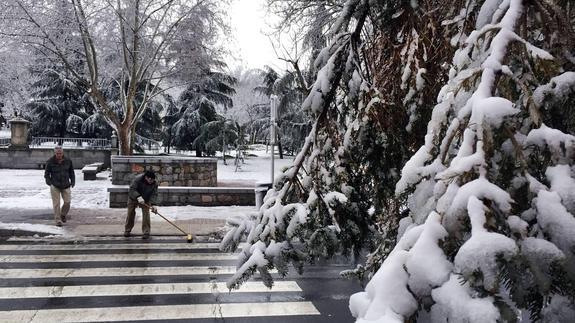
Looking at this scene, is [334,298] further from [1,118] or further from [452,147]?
[1,118]

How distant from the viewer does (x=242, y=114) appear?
202 feet

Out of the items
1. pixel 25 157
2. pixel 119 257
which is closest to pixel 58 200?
pixel 119 257

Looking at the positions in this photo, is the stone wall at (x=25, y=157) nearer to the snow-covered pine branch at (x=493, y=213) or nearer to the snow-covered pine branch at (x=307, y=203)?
the snow-covered pine branch at (x=307, y=203)

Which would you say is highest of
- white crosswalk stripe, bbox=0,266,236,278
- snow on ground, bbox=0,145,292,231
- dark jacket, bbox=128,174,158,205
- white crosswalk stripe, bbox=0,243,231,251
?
dark jacket, bbox=128,174,158,205

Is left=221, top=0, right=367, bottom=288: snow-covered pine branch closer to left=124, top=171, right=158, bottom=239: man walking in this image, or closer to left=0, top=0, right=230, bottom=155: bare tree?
left=124, top=171, right=158, bottom=239: man walking

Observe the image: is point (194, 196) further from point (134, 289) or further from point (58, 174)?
point (134, 289)

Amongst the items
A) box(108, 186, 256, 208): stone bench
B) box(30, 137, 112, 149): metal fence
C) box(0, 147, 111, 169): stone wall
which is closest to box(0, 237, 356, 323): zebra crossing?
box(108, 186, 256, 208): stone bench

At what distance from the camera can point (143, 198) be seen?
10.4m

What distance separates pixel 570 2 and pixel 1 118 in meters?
47.2

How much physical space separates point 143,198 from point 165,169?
668cm

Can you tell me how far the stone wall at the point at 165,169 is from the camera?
16.6 meters

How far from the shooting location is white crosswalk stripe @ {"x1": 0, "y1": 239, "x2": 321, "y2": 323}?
5.58 metres

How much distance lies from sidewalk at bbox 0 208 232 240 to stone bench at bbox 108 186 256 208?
0.74 m

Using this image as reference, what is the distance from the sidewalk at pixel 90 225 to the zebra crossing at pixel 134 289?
1.15 meters
